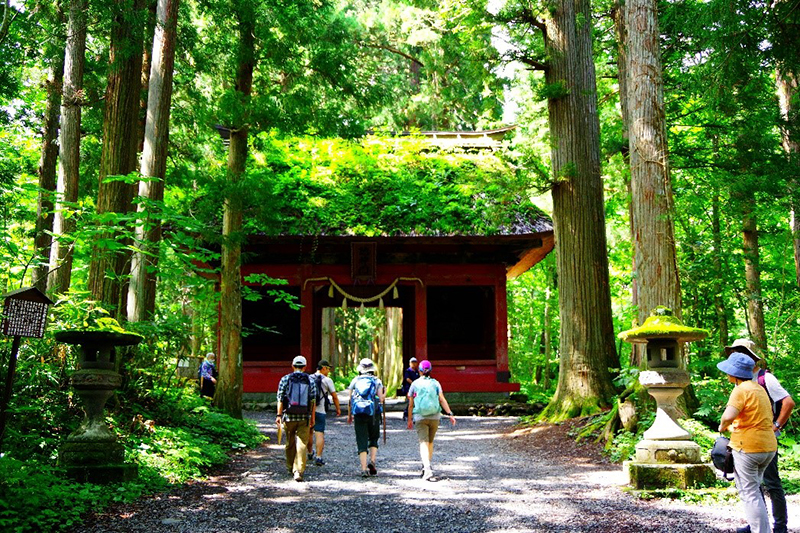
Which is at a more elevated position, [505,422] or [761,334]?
[761,334]

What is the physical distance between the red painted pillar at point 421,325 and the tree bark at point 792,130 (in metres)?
8.53

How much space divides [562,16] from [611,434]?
7.54 metres

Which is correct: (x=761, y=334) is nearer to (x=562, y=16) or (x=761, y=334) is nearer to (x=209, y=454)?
(x=562, y=16)

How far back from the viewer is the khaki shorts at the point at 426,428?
7820mm

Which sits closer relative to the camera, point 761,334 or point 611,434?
point 611,434

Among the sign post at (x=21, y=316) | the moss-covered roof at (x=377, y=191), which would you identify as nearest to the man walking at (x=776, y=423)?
the sign post at (x=21, y=316)

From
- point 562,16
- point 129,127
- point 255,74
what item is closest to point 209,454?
point 129,127

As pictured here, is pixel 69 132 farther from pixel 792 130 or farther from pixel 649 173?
pixel 792 130

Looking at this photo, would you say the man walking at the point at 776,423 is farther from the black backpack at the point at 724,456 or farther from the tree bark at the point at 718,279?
the tree bark at the point at 718,279

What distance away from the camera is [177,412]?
9.12m

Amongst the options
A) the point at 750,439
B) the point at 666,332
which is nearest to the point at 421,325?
the point at 666,332

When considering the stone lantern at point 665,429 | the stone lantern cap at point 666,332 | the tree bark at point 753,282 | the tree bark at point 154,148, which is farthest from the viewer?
the tree bark at point 753,282

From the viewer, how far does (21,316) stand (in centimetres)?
578

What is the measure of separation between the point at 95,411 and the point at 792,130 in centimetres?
1006
